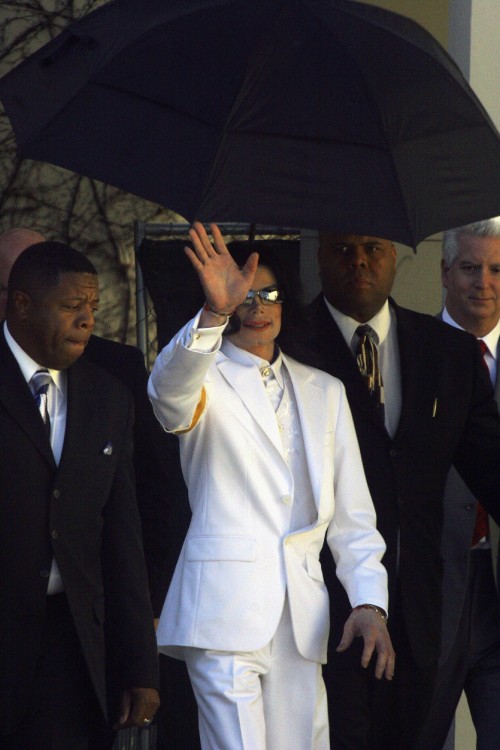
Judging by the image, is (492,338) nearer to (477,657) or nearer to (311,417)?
(477,657)

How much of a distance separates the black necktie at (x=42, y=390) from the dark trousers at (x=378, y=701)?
1.16m

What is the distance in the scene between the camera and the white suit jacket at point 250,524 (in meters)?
4.18

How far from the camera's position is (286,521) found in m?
4.30

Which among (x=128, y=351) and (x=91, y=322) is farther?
(x=128, y=351)

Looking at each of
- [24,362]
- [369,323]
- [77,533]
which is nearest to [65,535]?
[77,533]

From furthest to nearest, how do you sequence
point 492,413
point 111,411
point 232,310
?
point 492,413
point 111,411
point 232,310

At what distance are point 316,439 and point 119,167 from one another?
92cm

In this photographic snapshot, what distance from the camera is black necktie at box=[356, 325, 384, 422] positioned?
4832 millimetres

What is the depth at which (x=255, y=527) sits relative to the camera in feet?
13.9

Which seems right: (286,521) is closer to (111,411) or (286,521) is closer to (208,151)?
(111,411)

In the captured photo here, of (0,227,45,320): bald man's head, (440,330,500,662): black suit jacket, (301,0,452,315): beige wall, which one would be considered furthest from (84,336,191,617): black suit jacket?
(301,0,452,315): beige wall

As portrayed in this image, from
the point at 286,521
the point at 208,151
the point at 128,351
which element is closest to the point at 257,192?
the point at 208,151

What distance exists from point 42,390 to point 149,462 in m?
1.07

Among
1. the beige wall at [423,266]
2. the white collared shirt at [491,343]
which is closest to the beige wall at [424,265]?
the beige wall at [423,266]
